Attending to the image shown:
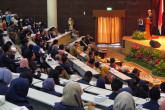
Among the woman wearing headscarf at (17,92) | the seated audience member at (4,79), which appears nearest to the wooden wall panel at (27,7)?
the seated audience member at (4,79)

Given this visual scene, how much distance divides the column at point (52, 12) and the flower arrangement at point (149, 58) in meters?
5.98

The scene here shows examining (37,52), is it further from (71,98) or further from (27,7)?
(27,7)

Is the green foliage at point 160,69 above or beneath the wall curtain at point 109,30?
beneath

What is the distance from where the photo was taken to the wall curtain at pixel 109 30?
18.4 m

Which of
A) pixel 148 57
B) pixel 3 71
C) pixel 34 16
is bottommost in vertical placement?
pixel 148 57

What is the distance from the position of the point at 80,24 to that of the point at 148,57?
24.5 feet

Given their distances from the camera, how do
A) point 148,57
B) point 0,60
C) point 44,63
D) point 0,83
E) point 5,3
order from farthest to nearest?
point 5,3 < point 148,57 < point 44,63 < point 0,60 < point 0,83

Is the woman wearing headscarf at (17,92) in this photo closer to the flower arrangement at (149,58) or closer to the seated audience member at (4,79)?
the seated audience member at (4,79)

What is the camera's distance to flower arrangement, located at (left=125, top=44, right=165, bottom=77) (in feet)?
36.5

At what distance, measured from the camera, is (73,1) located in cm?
1880

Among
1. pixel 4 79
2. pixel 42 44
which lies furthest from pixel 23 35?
pixel 4 79

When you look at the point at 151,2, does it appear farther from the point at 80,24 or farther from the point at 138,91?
the point at 138,91

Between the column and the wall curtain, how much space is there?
9.91ft

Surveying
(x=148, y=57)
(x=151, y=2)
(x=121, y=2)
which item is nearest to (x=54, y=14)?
(x=121, y=2)
